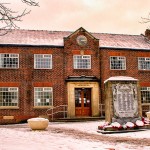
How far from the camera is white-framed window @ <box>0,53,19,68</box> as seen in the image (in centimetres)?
2653

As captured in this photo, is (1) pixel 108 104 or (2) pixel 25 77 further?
(2) pixel 25 77

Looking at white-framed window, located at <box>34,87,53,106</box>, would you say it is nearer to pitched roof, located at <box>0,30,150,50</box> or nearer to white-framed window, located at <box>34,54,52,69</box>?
white-framed window, located at <box>34,54,52,69</box>

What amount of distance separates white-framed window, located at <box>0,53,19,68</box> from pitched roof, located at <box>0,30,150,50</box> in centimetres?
100

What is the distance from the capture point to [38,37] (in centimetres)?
2911

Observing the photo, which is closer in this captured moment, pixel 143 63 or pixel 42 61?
pixel 42 61

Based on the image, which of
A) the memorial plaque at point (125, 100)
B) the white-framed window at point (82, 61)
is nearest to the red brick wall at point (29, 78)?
the white-framed window at point (82, 61)

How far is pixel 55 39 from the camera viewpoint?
95.3ft

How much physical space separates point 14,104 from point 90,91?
21.3 ft

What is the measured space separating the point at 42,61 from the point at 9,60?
2725mm

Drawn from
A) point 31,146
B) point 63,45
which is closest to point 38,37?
point 63,45

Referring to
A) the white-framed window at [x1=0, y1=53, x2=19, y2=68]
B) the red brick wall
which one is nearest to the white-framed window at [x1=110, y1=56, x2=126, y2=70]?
the red brick wall

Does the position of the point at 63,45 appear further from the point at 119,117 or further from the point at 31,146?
the point at 31,146

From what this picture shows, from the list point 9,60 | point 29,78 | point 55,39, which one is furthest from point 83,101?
point 9,60

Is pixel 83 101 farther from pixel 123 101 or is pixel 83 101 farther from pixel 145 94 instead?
pixel 123 101
